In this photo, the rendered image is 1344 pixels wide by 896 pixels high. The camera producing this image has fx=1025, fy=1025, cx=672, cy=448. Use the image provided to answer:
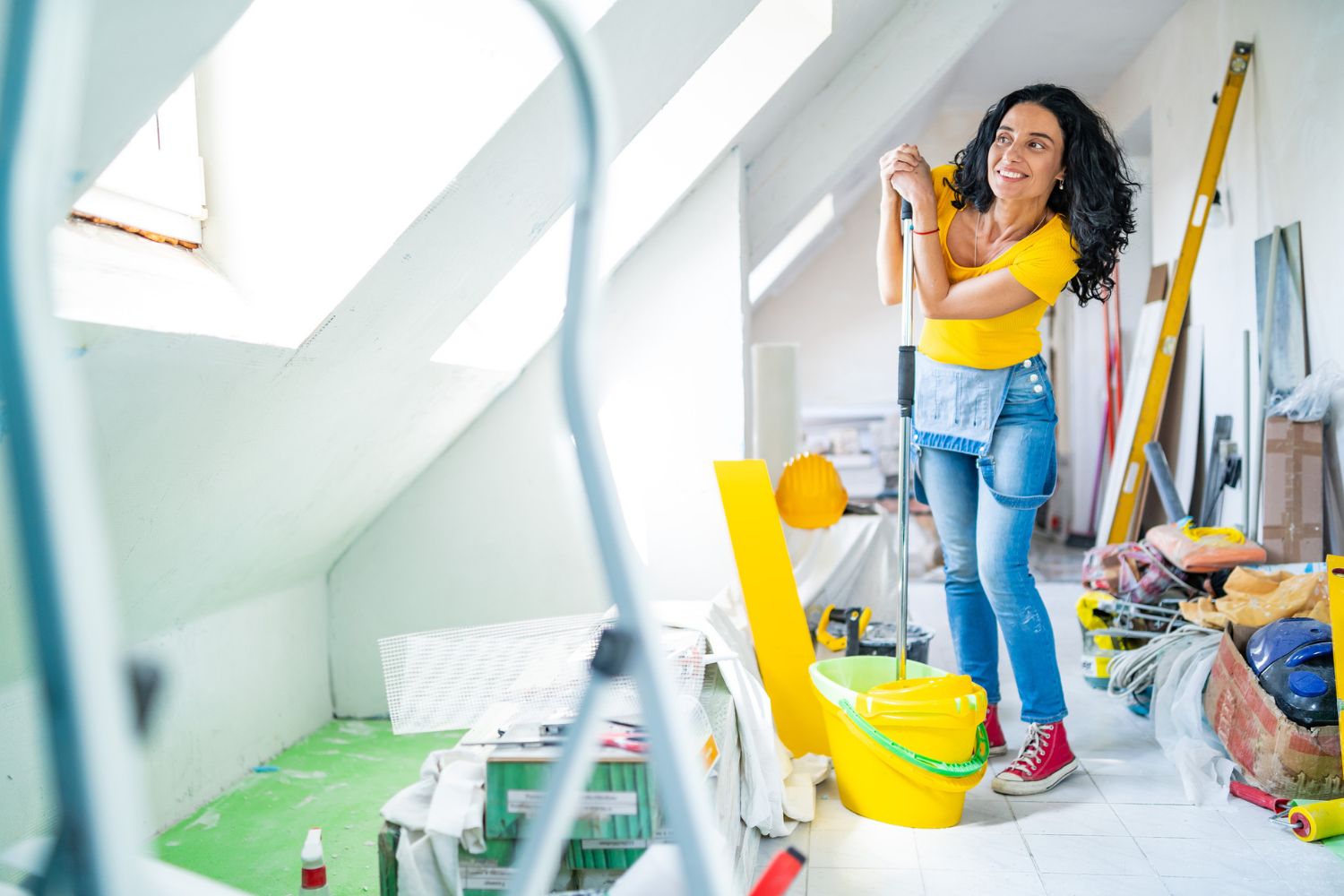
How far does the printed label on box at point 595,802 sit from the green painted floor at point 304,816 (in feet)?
1.81

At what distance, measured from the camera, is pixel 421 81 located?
1.56 metres

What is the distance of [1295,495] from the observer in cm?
319

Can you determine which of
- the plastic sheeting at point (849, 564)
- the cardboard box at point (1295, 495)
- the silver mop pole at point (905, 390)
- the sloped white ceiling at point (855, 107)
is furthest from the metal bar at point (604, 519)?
the cardboard box at point (1295, 495)

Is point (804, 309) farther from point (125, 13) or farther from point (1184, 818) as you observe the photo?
point (125, 13)

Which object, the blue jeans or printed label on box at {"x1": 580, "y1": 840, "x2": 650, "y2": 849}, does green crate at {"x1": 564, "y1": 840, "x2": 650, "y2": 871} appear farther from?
the blue jeans

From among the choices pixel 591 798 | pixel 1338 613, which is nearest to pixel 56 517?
pixel 591 798

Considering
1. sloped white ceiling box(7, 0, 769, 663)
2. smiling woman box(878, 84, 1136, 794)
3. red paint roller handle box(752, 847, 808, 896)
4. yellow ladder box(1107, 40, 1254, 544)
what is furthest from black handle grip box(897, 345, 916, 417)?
yellow ladder box(1107, 40, 1254, 544)

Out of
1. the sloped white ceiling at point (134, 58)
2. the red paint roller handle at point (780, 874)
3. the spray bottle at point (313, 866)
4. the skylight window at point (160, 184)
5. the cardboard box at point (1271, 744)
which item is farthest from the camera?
the cardboard box at point (1271, 744)

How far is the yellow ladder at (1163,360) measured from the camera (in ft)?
13.6

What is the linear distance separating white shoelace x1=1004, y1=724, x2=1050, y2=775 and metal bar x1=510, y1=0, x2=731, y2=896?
1662 mm

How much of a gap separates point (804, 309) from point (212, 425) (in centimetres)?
635

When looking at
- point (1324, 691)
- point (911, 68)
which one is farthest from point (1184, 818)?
point (911, 68)

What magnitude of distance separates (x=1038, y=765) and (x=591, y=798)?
1336 mm

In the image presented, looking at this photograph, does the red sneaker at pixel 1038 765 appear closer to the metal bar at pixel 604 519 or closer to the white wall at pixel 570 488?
the white wall at pixel 570 488
